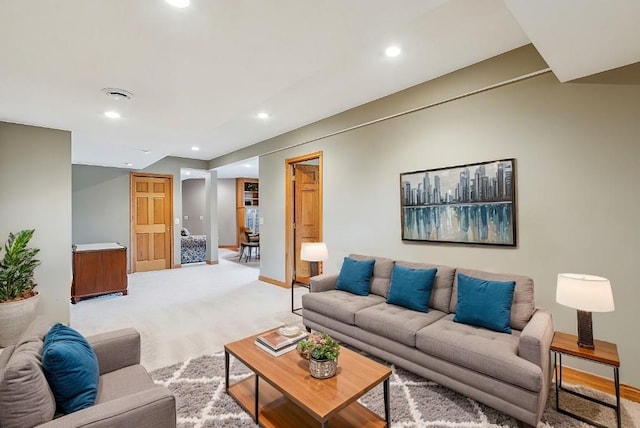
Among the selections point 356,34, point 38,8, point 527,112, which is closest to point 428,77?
point 527,112

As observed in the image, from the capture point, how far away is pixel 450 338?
2.26 meters

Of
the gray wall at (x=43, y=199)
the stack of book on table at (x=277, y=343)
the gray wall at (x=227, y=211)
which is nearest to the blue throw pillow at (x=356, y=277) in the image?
the stack of book on table at (x=277, y=343)

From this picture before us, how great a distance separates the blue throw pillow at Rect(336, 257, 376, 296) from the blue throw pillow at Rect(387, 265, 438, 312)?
15.7 inches

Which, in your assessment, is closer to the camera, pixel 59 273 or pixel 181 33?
pixel 181 33

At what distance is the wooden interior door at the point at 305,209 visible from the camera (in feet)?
18.0

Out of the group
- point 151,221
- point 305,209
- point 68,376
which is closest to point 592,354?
point 68,376

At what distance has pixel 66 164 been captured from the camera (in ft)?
13.3

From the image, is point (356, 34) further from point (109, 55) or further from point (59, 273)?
point (59, 273)

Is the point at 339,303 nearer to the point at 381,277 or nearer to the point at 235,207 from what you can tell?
the point at 381,277

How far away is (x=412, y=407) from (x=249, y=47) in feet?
8.74

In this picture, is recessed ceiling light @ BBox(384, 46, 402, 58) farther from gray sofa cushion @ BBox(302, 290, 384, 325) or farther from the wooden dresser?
the wooden dresser

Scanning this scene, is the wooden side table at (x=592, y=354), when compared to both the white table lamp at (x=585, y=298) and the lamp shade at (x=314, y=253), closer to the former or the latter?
the white table lamp at (x=585, y=298)

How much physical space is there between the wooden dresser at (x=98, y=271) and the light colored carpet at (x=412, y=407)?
10.8 ft

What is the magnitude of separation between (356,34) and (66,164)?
4058 mm
